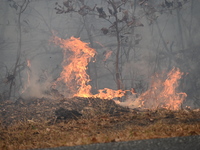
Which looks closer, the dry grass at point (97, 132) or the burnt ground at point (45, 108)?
the dry grass at point (97, 132)

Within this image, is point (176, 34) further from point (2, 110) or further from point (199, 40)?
point (2, 110)

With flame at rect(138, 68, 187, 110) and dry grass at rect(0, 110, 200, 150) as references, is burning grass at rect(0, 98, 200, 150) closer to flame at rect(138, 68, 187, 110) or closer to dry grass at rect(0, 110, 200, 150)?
dry grass at rect(0, 110, 200, 150)

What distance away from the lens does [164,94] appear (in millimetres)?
15797

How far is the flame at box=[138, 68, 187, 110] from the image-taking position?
15704 millimetres

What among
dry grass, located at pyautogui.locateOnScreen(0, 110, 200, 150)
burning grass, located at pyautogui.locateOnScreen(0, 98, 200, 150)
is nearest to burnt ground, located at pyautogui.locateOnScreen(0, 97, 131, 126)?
burning grass, located at pyautogui.locateOnScreen(0, 98, 200, 150)

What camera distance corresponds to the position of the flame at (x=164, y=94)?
51.5ft

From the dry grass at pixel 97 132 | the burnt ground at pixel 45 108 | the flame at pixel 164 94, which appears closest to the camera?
the dry grass at pixel 97 132

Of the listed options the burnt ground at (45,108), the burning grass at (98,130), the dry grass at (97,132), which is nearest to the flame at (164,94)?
the burnt ground at (45,108)

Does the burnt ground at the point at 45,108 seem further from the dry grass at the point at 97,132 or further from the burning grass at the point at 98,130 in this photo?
the dry grass at the point at 97,132

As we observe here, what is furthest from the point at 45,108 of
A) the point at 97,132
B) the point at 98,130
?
the point at 97,132

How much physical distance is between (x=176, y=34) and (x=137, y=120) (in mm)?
19643

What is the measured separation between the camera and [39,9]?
80.7 feet

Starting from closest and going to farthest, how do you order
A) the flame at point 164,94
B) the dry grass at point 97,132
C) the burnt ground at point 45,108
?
the dry grass at point 97,132 → the burnt ground at point 45,108 → the flame at point 164,94

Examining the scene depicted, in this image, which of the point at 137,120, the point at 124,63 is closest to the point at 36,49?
the point at 124,63
